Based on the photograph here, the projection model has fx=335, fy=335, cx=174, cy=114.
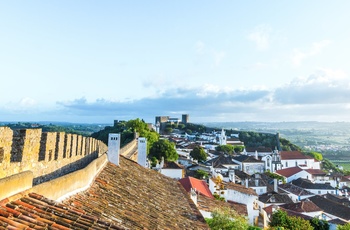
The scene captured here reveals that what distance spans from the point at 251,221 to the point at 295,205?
1794cm

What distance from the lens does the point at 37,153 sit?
7.30 meters

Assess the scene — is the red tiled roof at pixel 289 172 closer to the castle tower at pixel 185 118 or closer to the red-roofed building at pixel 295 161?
the red-roofed building at pixel 295 161

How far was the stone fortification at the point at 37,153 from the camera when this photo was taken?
586 cm

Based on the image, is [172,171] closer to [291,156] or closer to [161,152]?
[161,152]

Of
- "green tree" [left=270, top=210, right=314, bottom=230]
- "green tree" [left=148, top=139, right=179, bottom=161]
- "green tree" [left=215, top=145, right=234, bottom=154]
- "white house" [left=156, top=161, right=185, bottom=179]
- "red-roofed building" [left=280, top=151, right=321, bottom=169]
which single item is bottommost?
"red-roofed building" [left=280, top=151, right=321, bottom=169]

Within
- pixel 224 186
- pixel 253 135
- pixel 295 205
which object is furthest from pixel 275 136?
pixel 224 186

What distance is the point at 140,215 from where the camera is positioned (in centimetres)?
764

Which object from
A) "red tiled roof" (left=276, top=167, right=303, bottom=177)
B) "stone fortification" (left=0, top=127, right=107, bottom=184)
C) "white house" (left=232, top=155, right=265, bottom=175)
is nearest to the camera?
"stone fortification" (left=0, top=127, right=107, bottom=184)

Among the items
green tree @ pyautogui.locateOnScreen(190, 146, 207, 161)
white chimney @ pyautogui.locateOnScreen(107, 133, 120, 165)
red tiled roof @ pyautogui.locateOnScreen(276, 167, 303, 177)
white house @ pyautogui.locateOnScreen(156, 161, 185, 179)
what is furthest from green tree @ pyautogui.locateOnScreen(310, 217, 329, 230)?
red tiled roof @ pyautogui.locateOnScreen(276, 167, 303, 177)

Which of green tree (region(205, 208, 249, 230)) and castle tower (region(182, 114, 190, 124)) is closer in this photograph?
green tree (region(205, 208, 249, 230))

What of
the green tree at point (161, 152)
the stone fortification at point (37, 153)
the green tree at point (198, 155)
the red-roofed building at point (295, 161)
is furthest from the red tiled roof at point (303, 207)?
the red-roofed building at point (295, 161)

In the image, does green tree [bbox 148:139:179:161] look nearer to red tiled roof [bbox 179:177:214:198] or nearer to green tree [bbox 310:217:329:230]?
green tree [bbox 310:217:329:230]

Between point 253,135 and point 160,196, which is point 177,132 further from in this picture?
point 160,196

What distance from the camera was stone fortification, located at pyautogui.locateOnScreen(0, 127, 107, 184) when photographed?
5855mm
